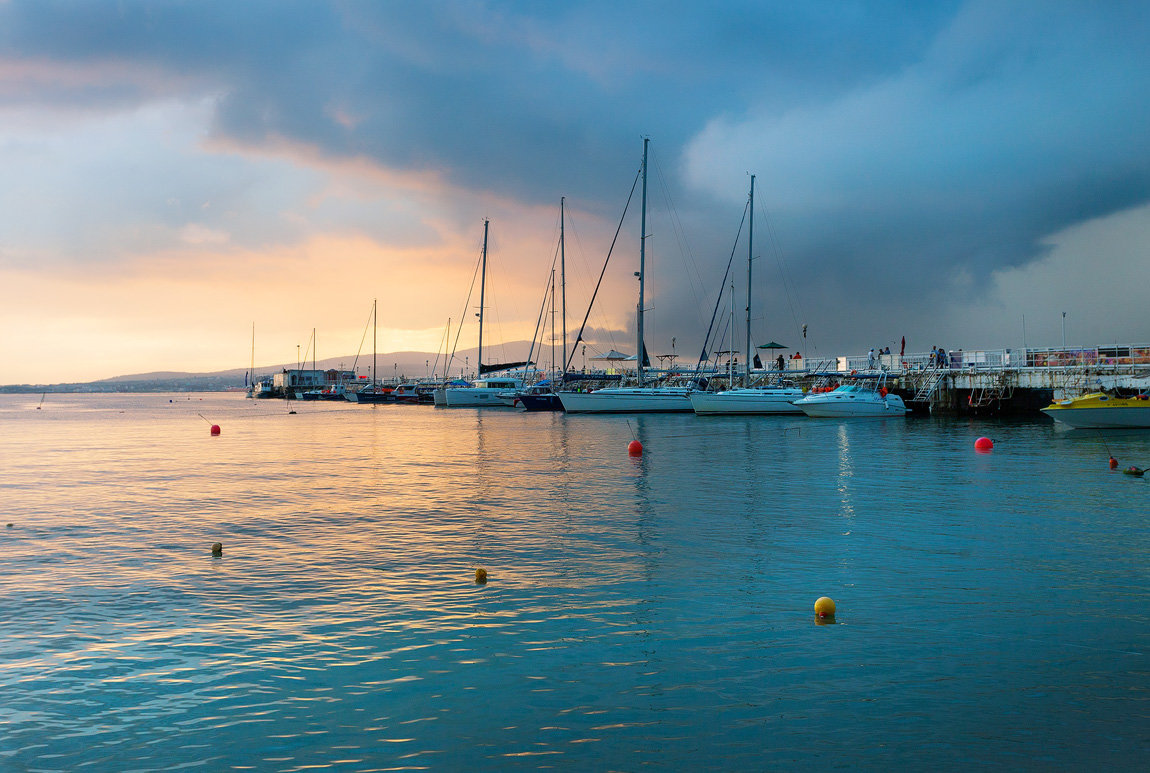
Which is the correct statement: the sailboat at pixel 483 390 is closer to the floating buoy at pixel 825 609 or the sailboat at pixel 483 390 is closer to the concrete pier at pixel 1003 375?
the concrete pier at pixel 1003 375

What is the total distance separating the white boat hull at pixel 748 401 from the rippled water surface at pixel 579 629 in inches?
1580

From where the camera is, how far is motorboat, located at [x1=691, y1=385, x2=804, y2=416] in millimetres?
63062

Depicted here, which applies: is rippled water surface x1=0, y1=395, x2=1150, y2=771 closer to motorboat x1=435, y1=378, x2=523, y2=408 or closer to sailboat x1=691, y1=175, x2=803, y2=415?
sailboat x1=691, y1=175, x2=803, y2=415

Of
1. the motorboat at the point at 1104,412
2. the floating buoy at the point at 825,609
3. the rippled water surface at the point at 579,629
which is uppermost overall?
the motorboat at the point at 1104,412

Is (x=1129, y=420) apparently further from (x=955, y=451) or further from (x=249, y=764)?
(x=249, y=764)

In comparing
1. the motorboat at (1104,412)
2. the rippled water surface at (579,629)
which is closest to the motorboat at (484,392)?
the motorboat at (1104,412)

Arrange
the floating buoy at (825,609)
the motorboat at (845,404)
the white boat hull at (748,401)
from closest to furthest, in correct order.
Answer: the floating buoy at (825,609) → the motorboat at (845,404) → the white boat hull at (748,401)

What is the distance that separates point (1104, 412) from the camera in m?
42.9

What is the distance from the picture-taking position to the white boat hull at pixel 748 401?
207 feet

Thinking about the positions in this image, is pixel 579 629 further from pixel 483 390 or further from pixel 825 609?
pixel 483 390

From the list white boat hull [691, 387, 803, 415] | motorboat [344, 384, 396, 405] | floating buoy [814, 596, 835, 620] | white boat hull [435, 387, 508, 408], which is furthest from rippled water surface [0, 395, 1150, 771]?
motorboat [344, 384, 396, 405]

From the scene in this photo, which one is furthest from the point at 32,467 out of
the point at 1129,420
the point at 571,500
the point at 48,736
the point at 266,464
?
the point at 1129,420

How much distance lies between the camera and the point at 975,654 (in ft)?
28.4

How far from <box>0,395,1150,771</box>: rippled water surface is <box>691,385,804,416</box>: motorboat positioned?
4013 centimetres
